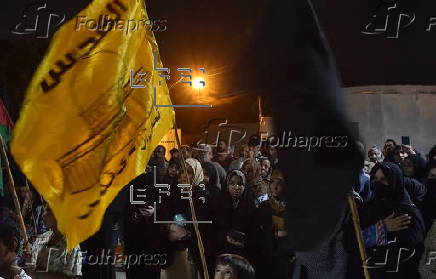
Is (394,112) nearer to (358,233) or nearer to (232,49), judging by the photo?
(358,233)

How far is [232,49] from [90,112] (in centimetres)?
91

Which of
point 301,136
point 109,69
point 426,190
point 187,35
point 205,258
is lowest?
point 205,258

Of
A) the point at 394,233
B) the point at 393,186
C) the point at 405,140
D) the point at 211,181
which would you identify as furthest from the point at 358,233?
the point at 211,181

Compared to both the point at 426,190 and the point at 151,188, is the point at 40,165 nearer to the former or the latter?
the point at 151,188

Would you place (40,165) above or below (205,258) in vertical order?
above

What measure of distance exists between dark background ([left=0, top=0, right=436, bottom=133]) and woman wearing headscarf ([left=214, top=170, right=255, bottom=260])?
415 millimetres

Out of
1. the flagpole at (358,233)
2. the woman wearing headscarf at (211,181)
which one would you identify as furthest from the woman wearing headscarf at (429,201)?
the woman wearing headscarf at (211,181)

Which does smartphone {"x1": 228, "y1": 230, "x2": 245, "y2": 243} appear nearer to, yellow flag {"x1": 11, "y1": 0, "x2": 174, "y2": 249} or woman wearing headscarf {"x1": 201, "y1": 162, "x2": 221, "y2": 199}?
woman wearing headscarf {"x1": 201, "y1": 162, "x2": 221, "y2": 199}

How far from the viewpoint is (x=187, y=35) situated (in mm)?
3480

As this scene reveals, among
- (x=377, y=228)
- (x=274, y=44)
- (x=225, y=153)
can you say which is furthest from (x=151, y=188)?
(x=377, y=228)

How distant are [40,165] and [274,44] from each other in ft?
5.01

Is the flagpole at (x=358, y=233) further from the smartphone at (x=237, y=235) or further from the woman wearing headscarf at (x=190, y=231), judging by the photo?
the woman wearing headscarf at (x=190, y=231)

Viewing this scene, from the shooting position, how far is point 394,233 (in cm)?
340

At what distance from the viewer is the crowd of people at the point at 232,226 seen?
3391 mm
